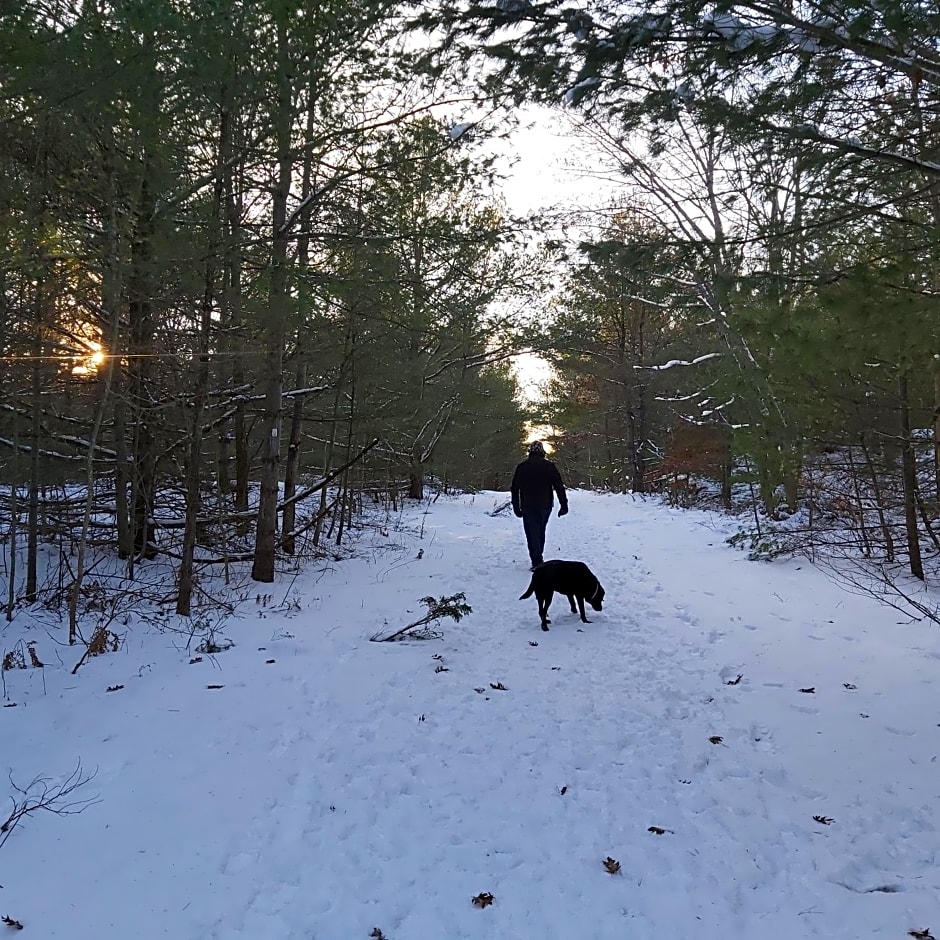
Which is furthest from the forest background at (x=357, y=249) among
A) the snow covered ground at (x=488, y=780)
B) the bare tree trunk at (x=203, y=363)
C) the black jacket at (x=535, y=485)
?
the black jacket at (x=535, y=485)

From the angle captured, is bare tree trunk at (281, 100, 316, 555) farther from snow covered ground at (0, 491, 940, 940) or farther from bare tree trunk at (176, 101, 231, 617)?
snow covered ground at (0, 491, 940, 940)

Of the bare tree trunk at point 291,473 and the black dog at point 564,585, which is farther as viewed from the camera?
the bare tree trunk at point 291,473

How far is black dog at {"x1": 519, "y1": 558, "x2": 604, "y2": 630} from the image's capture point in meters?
6.88

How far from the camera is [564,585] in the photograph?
7.02 metres

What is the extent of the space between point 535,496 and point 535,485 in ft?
0.54

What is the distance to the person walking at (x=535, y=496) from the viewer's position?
374 inches

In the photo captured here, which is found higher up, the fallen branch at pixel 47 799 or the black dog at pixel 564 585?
the black dog at pixel 564 585

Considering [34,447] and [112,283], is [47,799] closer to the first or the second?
[112,283]

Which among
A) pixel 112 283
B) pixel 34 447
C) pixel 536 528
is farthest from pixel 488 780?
pixel 34 447

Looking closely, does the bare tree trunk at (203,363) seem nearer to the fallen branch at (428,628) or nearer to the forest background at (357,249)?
the forest background at (357,249)

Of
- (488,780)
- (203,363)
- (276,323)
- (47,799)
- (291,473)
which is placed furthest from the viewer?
(291,473)

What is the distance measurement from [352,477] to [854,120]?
11620 millimetres

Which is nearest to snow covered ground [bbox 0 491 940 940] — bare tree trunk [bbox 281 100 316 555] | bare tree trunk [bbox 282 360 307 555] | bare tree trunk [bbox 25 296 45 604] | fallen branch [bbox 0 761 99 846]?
fallen branch [bbox 0 761 99 846]

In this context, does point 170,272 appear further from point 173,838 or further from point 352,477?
point 352,477
